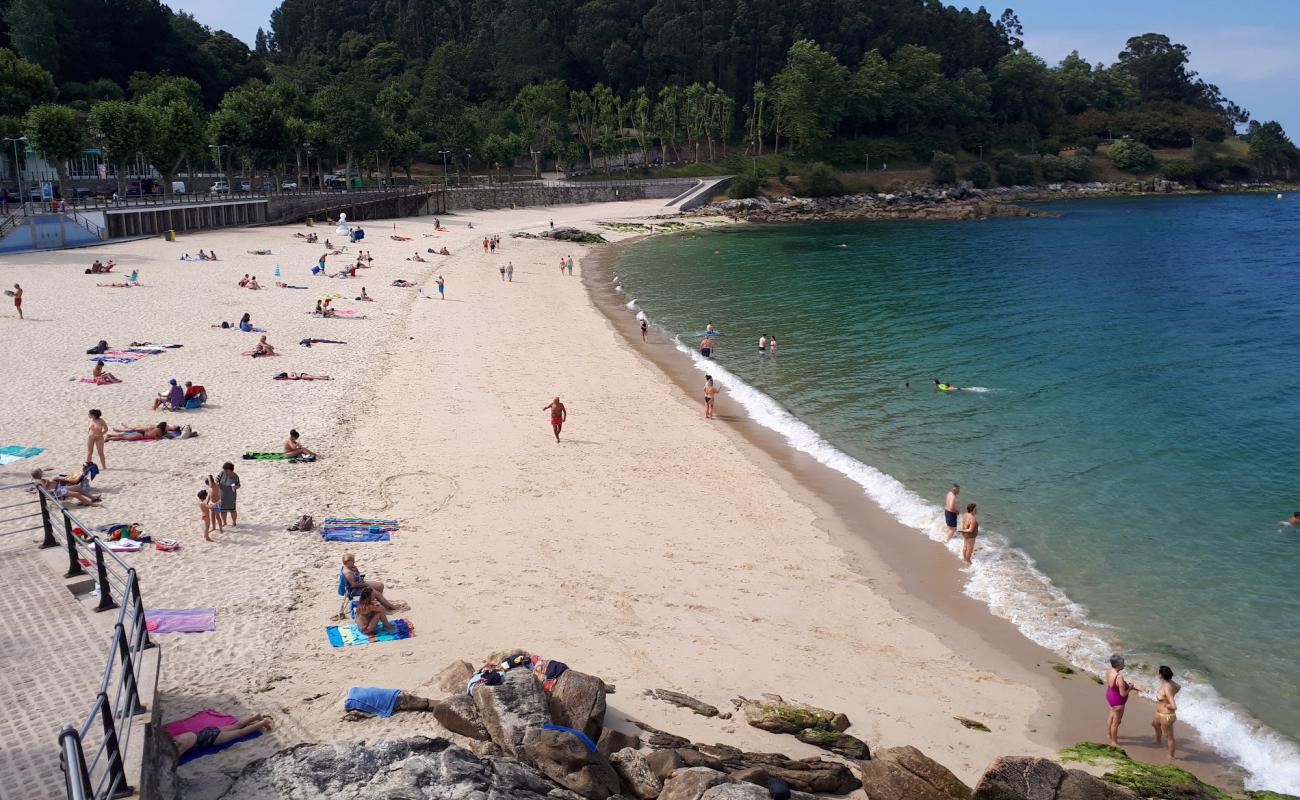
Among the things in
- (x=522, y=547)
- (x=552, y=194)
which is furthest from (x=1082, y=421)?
(x=552, y=194)

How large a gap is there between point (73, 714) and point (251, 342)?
82.8 feet

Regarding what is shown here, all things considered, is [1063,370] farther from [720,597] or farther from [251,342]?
[251,342]

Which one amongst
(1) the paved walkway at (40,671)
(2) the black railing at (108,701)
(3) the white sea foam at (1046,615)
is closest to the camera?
(2) the black railing at (108,701)

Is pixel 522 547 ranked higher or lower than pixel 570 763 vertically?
lower

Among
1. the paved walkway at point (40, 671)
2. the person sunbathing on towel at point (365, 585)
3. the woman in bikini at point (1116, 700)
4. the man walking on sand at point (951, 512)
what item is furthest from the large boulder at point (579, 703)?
the man walking on sand at point (951, 512)

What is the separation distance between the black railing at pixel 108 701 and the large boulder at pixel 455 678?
3.23 m

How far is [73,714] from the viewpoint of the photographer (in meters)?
8.84

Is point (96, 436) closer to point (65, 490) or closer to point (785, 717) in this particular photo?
point (65, 490)

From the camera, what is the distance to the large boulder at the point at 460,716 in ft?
32.9

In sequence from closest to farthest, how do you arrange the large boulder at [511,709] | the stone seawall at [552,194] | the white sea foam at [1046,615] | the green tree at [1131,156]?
the large boulder at [511,709] → the white sea foam at [1046,615] → the stone seawall at [552,194] → the green tree at [1131,156]

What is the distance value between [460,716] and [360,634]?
10.9 feet

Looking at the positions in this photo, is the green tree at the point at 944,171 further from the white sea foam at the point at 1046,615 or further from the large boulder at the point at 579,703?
the large boulder at the point at 579,703

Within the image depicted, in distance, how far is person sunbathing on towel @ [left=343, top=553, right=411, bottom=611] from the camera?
13336mm

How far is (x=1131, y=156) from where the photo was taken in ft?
429
